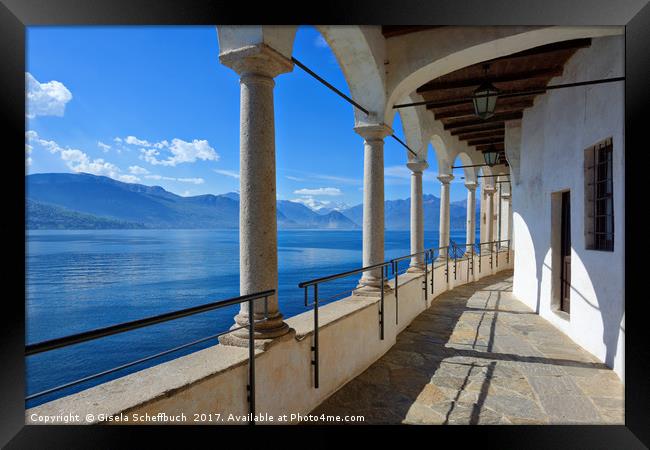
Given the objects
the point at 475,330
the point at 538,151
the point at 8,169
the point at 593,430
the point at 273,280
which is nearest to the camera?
the point at 8,169

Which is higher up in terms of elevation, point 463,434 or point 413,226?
point 413,226

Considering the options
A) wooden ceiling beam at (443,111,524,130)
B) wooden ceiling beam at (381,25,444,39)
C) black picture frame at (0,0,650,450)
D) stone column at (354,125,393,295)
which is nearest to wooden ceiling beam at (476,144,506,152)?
wooden ceiling beam at (443,111,524,130)

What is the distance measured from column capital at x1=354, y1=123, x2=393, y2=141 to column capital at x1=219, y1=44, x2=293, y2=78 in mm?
2476

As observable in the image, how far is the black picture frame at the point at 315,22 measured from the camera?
7.62ft

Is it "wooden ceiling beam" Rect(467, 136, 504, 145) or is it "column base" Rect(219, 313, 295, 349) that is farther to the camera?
"wooden ceiling beam" Rect(467, 136, 504, 145)

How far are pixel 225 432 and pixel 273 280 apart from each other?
129 cm

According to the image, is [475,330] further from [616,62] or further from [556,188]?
[616,62]

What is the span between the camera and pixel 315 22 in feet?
8.29

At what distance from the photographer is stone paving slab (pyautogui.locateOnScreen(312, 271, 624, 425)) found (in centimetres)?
349

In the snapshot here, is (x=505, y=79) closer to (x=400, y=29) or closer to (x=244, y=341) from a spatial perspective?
(x=400, y=29)

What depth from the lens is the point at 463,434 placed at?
97.0 inches

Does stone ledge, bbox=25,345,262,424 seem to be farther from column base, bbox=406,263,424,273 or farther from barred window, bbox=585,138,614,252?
column base, bbox=406,263,424,273

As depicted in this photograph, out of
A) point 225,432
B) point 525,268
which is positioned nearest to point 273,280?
point 225,432

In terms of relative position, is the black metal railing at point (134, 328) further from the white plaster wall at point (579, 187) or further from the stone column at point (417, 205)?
the stone column at point (417, 205)
